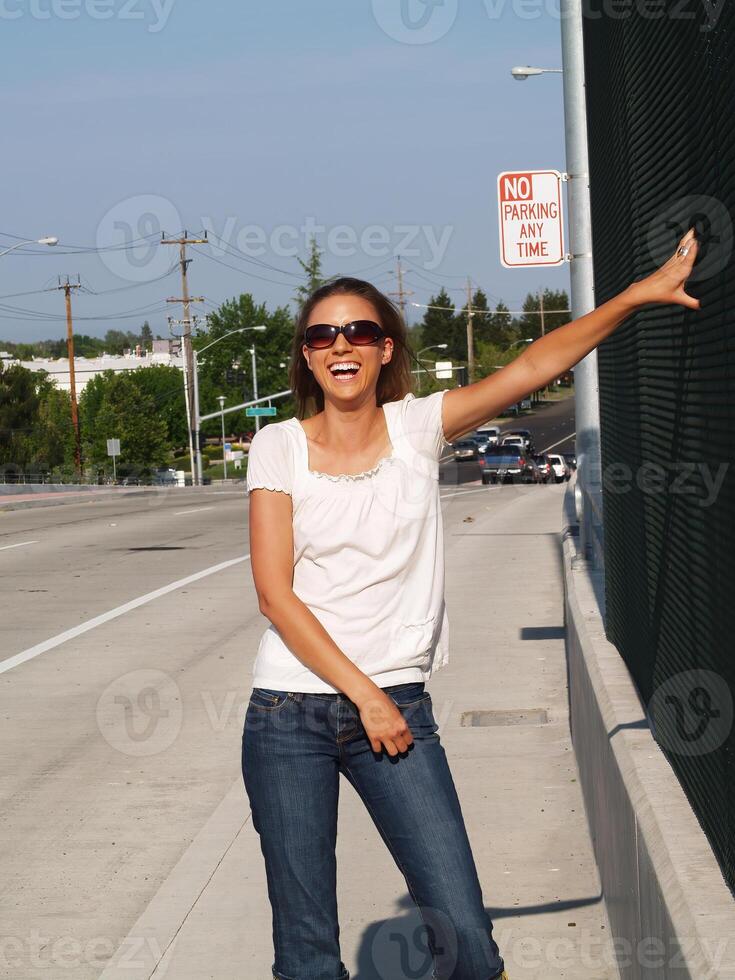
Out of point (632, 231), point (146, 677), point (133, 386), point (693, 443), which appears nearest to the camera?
point (693, 443)

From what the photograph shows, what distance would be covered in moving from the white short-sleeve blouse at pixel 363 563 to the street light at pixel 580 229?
7.03 metres

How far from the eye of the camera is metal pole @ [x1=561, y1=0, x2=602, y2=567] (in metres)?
10.7

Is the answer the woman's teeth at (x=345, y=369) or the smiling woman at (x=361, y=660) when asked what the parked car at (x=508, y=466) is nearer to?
the woman's teeth at (x=345, y=369)

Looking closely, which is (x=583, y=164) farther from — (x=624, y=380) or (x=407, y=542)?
(x=407, y=542)

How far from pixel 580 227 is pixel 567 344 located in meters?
8.71

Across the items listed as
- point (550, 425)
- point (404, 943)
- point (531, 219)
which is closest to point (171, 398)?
point (550, 425)

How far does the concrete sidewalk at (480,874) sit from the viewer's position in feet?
16.5

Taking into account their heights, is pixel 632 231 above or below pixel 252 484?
above

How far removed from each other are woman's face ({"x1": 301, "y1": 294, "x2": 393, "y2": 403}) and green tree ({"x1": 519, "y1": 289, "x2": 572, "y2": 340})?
15144 centimetres

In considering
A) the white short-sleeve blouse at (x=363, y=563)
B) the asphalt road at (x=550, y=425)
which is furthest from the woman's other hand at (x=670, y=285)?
the asphalt road at (x=550, y=425)

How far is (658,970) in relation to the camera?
128 inches

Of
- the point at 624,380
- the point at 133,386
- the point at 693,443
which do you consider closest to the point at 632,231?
the point at 624,380

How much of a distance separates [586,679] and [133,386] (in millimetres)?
117624

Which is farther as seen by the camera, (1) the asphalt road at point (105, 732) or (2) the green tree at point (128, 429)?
(2) the green tree at point (128, 429)
